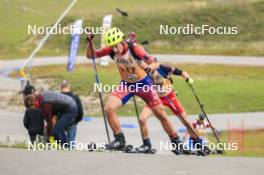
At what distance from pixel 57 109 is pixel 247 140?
1049 centimetres

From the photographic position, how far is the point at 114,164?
407 inches

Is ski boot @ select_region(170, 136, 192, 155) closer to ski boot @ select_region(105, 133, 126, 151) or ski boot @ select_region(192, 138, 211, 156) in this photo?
ski boot @ select_region(192, 138, 211, 156)

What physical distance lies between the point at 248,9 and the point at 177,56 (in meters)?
12.8

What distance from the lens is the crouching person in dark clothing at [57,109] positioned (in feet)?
45.5

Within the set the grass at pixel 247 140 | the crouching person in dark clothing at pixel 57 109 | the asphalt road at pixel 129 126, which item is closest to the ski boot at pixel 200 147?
the crouching person in dark clothing at pixel 57 109

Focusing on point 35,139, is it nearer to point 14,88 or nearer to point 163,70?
point 163,70

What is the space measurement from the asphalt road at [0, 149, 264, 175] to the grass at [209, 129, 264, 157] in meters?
8.45

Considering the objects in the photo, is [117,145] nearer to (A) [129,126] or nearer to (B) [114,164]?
(B) [114,164]

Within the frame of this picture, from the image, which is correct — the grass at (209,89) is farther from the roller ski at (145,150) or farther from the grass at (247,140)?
the roller ski at (145,150)

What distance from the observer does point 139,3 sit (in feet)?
270

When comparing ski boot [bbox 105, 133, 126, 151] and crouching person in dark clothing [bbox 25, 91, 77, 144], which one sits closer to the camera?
ski boot [bbox 105, 133, 126, 151]

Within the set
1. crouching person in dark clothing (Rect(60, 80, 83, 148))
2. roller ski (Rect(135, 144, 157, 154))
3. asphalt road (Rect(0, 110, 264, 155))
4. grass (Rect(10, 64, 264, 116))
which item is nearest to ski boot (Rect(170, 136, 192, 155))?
roller ski (Rect(135, 144, 157, 154))

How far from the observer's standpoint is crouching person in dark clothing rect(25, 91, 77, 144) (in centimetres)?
1387

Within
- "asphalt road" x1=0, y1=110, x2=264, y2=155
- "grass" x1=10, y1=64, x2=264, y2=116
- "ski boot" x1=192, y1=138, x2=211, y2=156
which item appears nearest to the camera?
"ski boot" x1=192, y1=138, x2=211, y2=156
